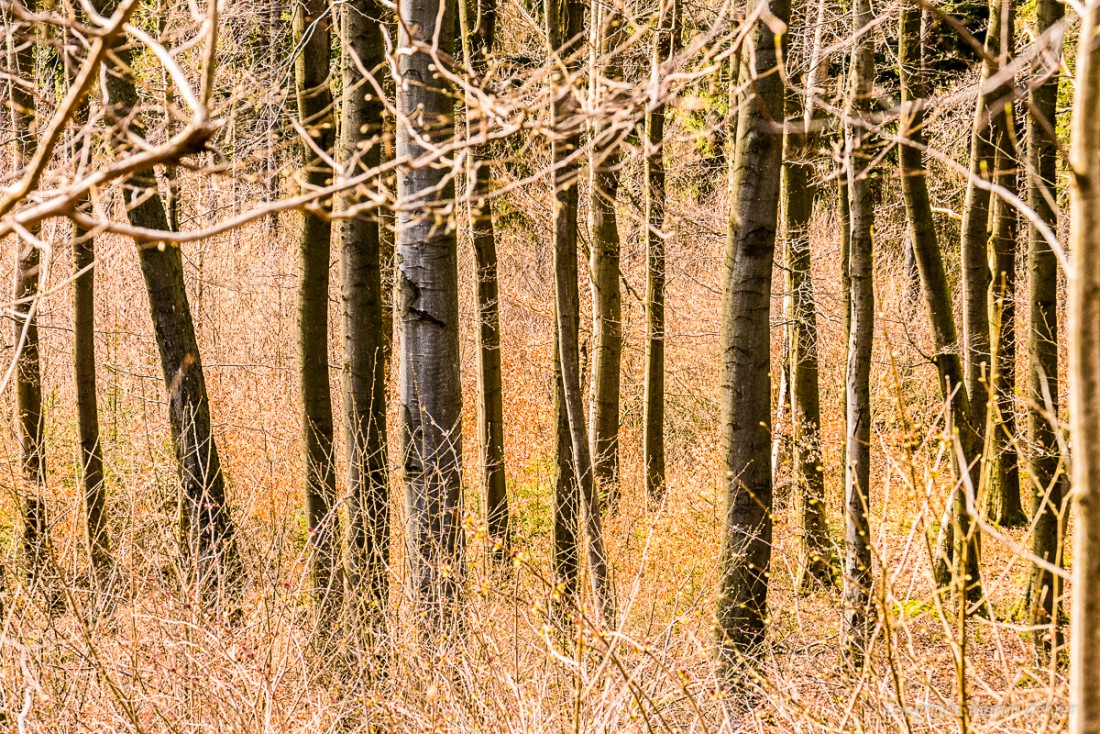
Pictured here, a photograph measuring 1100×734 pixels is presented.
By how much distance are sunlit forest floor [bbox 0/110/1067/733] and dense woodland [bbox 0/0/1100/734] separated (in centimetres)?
6

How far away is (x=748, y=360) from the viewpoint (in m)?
5.03

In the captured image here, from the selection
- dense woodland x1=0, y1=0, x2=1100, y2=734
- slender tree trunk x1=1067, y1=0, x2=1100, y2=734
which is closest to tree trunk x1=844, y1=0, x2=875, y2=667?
dense woodland x1=0, y1=0, x2=1100, y2=734

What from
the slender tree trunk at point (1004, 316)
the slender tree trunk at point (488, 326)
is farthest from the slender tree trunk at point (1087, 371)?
the slender tree trunk at point (488, 326)

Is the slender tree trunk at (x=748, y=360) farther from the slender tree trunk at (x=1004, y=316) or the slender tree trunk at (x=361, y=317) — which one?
the slender tree trunk at (x=1004, y=316)

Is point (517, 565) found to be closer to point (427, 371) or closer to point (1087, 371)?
point (1087, 371)

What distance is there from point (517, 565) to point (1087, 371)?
2.08 m

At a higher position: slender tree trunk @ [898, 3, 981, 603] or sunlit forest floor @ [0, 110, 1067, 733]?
slender tree trunk @ [898, 3, 981, 603]

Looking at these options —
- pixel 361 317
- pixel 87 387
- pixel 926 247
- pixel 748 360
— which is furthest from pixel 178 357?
pixel 926 247

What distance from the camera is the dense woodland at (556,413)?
2.16 m

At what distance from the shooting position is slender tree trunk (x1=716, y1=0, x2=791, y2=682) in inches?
195

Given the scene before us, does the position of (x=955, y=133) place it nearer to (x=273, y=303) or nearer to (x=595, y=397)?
(x=595, y=397)

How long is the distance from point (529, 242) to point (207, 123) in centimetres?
1631

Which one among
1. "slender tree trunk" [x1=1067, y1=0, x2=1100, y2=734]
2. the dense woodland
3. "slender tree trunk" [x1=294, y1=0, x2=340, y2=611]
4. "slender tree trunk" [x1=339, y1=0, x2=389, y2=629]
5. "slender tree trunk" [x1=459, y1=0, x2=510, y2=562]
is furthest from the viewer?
"slender tree trunk" [x1=459, y1=0, x2=510, y2=562]

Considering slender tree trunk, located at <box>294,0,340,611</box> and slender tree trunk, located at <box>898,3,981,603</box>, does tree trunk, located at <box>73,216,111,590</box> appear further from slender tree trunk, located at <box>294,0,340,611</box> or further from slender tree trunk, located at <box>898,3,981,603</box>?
slender tree trunk, located at <box>898,3,981,603</box>
